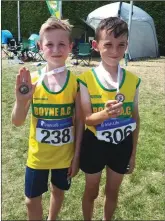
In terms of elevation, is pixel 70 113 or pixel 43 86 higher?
pixel 43 86

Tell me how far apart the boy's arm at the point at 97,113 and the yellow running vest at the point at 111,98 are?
0.04 meters

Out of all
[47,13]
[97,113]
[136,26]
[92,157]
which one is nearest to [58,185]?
[92,157]

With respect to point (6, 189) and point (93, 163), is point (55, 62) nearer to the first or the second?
point (93, 163)

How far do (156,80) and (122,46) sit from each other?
7.78 m

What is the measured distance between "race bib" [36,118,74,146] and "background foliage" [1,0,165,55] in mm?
14893

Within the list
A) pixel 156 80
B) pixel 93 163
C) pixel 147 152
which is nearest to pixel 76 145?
pixel 93 163

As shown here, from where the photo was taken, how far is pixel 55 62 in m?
2.15

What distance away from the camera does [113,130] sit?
2.18 metres

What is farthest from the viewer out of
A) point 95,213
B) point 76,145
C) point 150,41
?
point 150,41

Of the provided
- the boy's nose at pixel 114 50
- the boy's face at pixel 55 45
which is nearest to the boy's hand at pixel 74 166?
the boy's face at pixel 55 45

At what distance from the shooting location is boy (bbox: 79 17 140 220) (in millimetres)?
2111

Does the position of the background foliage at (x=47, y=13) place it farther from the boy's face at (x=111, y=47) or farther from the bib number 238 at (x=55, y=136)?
the bib number 238 at (x=55, y=136)

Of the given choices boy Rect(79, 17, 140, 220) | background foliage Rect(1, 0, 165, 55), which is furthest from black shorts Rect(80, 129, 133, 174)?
background foliage Rect(1, 0, 165, 55)

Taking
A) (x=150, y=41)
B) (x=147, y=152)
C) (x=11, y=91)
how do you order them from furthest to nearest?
(x=150, y=41), (x=11, y=91), (x=147, y=152)
